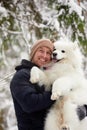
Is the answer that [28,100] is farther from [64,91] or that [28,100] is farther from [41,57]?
[41,57]

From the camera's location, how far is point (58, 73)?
146 inches

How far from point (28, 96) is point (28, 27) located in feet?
16.0

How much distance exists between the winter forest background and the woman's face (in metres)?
3.54

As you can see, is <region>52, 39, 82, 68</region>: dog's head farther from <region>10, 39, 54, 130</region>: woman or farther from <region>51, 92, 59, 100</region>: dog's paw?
<region>51, 92, 59, 100</region>: dog's paw

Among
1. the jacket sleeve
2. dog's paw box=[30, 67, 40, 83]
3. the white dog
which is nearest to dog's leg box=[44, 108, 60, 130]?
the white dog

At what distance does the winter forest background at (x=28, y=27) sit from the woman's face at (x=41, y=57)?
139 inches

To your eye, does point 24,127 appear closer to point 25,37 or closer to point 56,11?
point 25,37

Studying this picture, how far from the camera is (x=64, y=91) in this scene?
3.45m

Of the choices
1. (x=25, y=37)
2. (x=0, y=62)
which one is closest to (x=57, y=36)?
(x=25, y=37)

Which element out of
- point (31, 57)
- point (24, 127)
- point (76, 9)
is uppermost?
point (76, 9)

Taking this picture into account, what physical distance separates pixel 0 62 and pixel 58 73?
3.83m

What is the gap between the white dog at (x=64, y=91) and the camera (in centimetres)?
344

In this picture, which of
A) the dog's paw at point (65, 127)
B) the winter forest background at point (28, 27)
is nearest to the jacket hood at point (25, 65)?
the dog's paw at point (65, 127)

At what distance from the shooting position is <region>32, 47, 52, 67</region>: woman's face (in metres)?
3.59
